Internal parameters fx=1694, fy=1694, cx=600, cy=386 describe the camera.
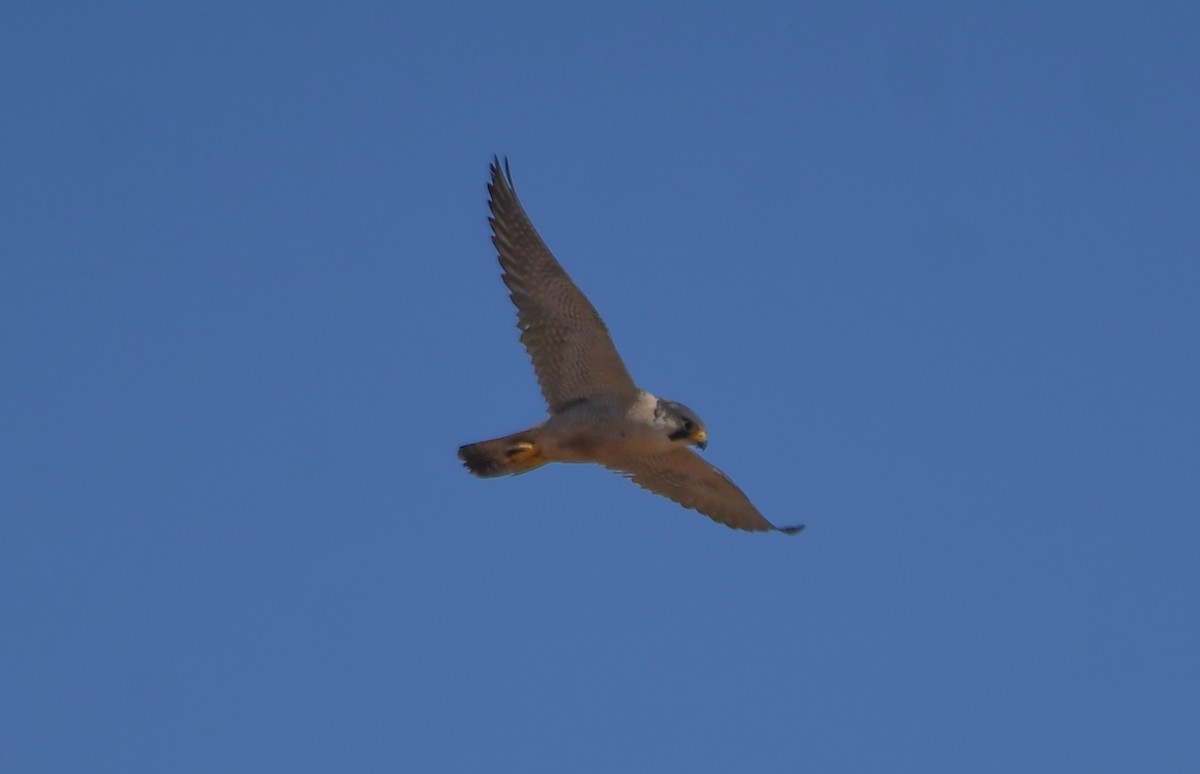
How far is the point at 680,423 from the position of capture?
42.4 feet

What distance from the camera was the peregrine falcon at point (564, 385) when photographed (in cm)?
1301

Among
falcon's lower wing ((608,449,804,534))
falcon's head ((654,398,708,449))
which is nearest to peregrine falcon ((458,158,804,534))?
falcon's head ((654,398,708,449))

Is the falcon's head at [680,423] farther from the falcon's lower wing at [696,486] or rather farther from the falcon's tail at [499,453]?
the falcon's tail at [499,453]

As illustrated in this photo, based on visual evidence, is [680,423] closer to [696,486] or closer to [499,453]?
[696,486]

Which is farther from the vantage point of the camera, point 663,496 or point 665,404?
point 663,496

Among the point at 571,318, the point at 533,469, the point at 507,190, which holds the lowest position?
the point at 533,469

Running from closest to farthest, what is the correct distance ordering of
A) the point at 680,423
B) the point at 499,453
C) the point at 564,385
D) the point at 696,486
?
the point at 680,423 < the point at 499,453 < the point at 564,385 < the point at 696,486

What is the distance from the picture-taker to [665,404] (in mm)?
13070

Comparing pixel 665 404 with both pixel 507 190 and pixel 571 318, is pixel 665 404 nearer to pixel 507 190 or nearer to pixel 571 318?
pixel 571 318

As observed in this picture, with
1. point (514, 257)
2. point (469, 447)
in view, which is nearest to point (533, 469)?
point (469, 447)

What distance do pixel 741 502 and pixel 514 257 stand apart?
2.83 metres

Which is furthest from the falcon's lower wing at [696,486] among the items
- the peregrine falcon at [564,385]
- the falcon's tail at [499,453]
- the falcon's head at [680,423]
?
the falcon's tail at [499,453]

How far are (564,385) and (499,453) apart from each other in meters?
0.74

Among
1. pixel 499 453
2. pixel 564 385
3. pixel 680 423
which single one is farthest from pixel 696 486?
pixel 499 453
